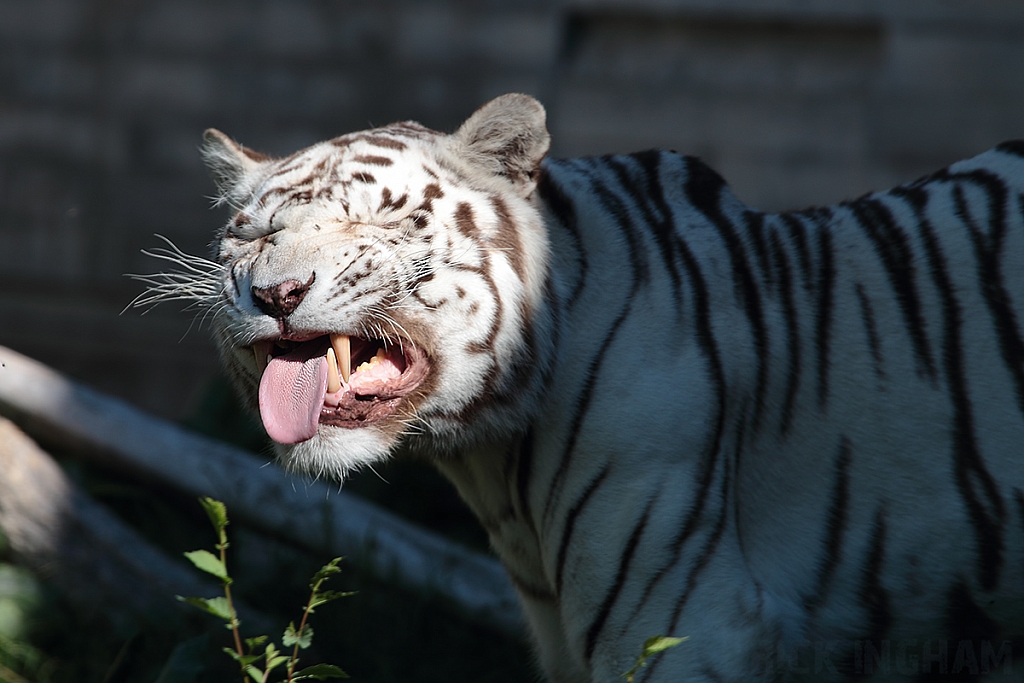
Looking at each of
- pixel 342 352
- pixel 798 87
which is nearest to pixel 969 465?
pixel 342 352

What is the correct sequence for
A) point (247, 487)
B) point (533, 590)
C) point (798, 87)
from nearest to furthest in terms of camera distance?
point (533, 590) → point (247, 487) → point (798, 87)

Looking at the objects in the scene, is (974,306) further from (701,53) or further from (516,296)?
(701,53)

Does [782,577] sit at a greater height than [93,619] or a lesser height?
greater

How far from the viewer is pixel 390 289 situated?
5.14ft

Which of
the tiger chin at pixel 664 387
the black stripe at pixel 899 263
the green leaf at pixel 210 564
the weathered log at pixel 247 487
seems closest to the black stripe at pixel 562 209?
the tiger chin at pixel 664 387

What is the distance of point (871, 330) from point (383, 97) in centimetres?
317

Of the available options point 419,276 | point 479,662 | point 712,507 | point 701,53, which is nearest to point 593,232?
point 419,276

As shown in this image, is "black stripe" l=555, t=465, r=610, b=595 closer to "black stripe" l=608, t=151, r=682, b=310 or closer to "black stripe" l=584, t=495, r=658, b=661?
"black stripe" l=584, t=495, r=658, b=661

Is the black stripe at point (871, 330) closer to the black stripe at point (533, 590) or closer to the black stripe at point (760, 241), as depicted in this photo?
the black stripe at point (760, 241)

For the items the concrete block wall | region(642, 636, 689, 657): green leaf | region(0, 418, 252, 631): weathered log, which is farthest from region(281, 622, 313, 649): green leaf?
the concrete block wall

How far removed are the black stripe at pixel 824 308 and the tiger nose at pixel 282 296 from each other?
0.83 m

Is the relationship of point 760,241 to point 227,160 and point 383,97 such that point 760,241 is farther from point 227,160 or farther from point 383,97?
point 383,97

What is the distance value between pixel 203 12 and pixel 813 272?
145 inches

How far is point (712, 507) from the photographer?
1.58 m
